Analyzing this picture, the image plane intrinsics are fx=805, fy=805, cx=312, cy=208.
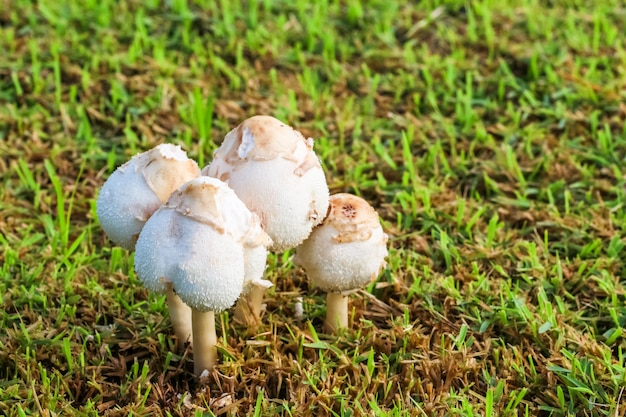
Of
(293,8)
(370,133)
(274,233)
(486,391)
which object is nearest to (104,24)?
(293,8)

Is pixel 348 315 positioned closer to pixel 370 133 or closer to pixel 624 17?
pixel 370 133

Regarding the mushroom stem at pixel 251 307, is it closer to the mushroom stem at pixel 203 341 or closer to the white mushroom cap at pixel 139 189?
the mushroom stem at pixel 203 341

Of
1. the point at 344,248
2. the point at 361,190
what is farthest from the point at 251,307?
the point at 361,190

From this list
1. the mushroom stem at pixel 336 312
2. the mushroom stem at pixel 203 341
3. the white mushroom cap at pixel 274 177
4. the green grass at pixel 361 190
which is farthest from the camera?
the mushroom stem at pixel 336 312

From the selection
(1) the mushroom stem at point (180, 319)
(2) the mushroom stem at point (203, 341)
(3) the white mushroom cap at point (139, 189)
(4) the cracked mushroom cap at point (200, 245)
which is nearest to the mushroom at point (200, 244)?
(4) the cracked mushroom cap at point (200, 245)

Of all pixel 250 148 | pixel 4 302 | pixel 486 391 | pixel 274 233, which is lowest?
pixel 486 391

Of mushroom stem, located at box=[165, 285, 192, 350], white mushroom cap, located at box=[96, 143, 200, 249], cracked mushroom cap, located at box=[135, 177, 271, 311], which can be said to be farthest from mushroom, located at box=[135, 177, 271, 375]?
mushroom stem, located at box=[165, 285, 192, 350]

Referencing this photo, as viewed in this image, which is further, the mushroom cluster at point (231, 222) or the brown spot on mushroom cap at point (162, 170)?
the brown spot on mushroom cap at point (162, 170)

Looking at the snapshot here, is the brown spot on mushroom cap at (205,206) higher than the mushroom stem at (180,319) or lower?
higher
